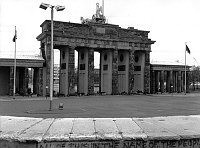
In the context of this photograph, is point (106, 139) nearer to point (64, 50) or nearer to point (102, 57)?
point (64, 50)

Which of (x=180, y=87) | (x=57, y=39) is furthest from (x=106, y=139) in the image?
(x=180, y=87)

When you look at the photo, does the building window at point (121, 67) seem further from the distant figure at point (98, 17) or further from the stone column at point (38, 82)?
the stone column at point (38, 82)

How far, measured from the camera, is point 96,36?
69.9m

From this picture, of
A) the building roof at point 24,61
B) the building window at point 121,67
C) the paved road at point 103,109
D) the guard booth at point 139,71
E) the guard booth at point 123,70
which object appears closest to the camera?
the paved road at point 103,109

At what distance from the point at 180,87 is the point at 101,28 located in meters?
33.6

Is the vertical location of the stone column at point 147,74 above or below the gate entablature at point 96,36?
below

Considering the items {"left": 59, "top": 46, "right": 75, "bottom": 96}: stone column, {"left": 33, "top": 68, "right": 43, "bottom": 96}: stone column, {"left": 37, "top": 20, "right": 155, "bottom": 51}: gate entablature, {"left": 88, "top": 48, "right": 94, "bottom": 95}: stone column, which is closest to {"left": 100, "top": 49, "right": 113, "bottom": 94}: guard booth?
{"left": 37, "top": 20, "right": 155, "bottom": 51}: gate entablature

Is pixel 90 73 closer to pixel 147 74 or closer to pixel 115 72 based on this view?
pixel 115 72

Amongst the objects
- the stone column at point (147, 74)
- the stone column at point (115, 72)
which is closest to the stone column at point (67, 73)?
the stone column at point (115, 72)

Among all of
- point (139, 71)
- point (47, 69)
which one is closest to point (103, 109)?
point (47, 69)

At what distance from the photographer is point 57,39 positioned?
6406cm

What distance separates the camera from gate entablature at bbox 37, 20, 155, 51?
65169 mm

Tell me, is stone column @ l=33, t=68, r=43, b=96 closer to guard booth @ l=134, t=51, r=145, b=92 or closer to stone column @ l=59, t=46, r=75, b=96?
stone column @ l=59, t=46, r=75, b=96

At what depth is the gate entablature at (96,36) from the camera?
65.2 meters
